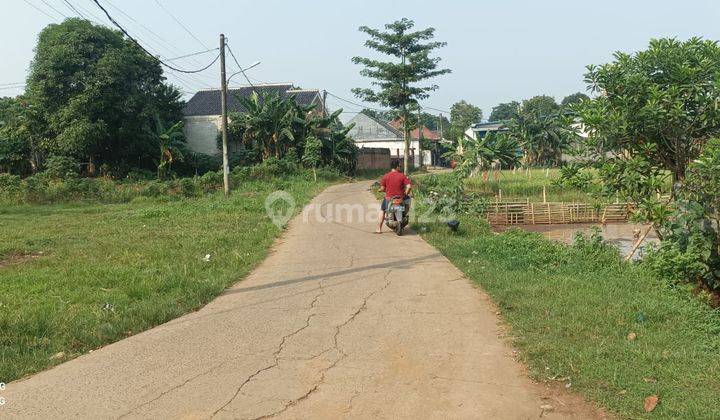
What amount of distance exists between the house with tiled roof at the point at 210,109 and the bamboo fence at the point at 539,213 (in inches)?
725

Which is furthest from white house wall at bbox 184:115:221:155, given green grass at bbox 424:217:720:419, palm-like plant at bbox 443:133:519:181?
green grass at bbox 424:217:720:419

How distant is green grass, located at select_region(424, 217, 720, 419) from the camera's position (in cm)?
418

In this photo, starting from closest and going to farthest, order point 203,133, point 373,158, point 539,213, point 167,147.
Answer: point 539,213, point 167,147, point 203,133, point 373,158

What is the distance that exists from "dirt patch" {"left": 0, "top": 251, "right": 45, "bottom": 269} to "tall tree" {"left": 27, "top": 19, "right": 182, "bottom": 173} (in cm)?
1953

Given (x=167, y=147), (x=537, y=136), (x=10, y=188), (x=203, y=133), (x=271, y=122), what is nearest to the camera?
(x=10, y=188)

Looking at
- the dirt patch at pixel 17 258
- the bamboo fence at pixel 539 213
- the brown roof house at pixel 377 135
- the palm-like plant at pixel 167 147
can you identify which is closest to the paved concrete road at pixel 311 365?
the dirt patch at pixel 17 258

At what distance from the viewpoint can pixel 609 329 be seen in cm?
562

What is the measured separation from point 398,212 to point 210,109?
31.9 m

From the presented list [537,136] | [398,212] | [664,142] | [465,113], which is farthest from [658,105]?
[465,113]

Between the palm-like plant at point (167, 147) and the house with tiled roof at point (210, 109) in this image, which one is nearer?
the palm-like plant at point (167, 147)

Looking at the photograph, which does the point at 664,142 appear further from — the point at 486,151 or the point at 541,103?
the point at 541,103

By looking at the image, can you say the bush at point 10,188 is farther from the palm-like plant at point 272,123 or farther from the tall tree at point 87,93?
the palm-like plant at point 272,123

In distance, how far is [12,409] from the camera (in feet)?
13.5

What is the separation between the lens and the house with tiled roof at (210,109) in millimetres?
39594
